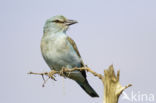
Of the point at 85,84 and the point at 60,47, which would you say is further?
the point at 85,84

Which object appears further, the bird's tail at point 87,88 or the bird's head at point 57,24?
the bird's tail at point 87,88

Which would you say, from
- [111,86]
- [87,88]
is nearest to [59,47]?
[87,88]

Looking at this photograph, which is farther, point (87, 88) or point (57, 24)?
point (87, 88)

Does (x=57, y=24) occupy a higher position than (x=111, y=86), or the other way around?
(x=57, y=24)

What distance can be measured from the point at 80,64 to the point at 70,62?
375mm

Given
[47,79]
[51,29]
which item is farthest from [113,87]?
[51,29]

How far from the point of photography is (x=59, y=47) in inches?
291

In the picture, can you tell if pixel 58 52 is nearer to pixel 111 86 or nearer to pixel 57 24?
pixel 57 24

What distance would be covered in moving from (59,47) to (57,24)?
0.85 m

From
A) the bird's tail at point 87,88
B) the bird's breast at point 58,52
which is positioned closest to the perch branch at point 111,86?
the bird's breast at point 58,52

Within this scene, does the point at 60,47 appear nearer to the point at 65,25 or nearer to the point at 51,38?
the point at 51,38

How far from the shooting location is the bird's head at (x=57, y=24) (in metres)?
7.93

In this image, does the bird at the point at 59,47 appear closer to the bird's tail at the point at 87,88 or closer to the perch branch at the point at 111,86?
the bird's tail at the point at 87,88

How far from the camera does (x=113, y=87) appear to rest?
4641 mm
